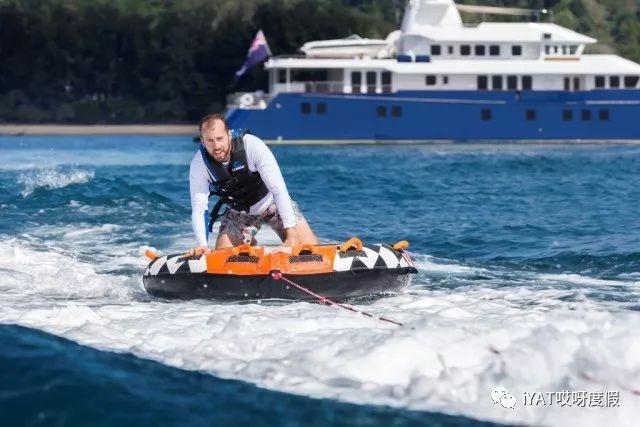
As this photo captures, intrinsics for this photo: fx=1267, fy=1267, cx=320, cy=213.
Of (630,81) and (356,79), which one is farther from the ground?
(356,79)

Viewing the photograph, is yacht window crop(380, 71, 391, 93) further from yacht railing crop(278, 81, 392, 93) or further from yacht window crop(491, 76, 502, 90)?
yacht window crop(491, 76, 502, 90)

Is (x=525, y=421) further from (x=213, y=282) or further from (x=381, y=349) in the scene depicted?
(x=213, y=282)

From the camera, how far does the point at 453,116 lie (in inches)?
1724

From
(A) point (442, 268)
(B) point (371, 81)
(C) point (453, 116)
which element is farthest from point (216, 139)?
(B) point (371, 81)

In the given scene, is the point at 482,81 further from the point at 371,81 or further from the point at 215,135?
the point at 215,135

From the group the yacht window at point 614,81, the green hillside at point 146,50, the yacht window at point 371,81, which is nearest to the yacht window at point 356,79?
the yacht window at point 371,81

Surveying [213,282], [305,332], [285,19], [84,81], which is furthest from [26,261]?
[84,81]

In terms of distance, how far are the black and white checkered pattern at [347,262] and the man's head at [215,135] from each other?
0.73m

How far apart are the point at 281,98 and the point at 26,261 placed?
3372 centimetres

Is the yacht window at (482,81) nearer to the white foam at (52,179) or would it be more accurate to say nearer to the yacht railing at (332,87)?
the yacht railing at (332,87)

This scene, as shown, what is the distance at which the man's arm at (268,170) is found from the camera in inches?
326

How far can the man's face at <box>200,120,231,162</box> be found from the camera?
26.5 ft

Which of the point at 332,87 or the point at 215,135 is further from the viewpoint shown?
the point at 332,87

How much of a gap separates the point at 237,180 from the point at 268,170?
0.27 metres
